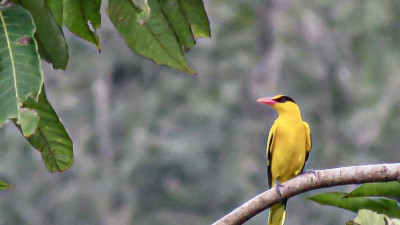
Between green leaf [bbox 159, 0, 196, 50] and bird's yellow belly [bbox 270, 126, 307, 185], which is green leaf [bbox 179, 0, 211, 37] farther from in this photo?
bird's yellow belly [bbox 270, 126, 307, 185]

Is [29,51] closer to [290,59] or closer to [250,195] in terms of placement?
[250,195]

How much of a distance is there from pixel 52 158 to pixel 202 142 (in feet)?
37.3

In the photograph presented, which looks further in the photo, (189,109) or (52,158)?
(189,109)

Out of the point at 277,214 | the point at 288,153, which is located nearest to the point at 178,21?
the point at 277,214

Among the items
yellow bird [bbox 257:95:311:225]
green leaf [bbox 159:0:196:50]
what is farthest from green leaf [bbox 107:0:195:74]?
yellow bird [bbox 257:95:311:225]

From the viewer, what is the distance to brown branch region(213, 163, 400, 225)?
Result: 6.78 ft

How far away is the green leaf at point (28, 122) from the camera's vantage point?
1560mm

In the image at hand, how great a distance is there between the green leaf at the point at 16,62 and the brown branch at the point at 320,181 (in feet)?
2.15

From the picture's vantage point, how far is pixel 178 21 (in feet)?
6.37

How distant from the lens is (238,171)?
13.0 metres

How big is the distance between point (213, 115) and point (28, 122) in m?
12.1

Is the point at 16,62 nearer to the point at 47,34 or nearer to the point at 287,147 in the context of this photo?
the point at 47,34

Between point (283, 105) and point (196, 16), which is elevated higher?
point (196, 16)

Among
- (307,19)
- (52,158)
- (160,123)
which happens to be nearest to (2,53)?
(52,158)
